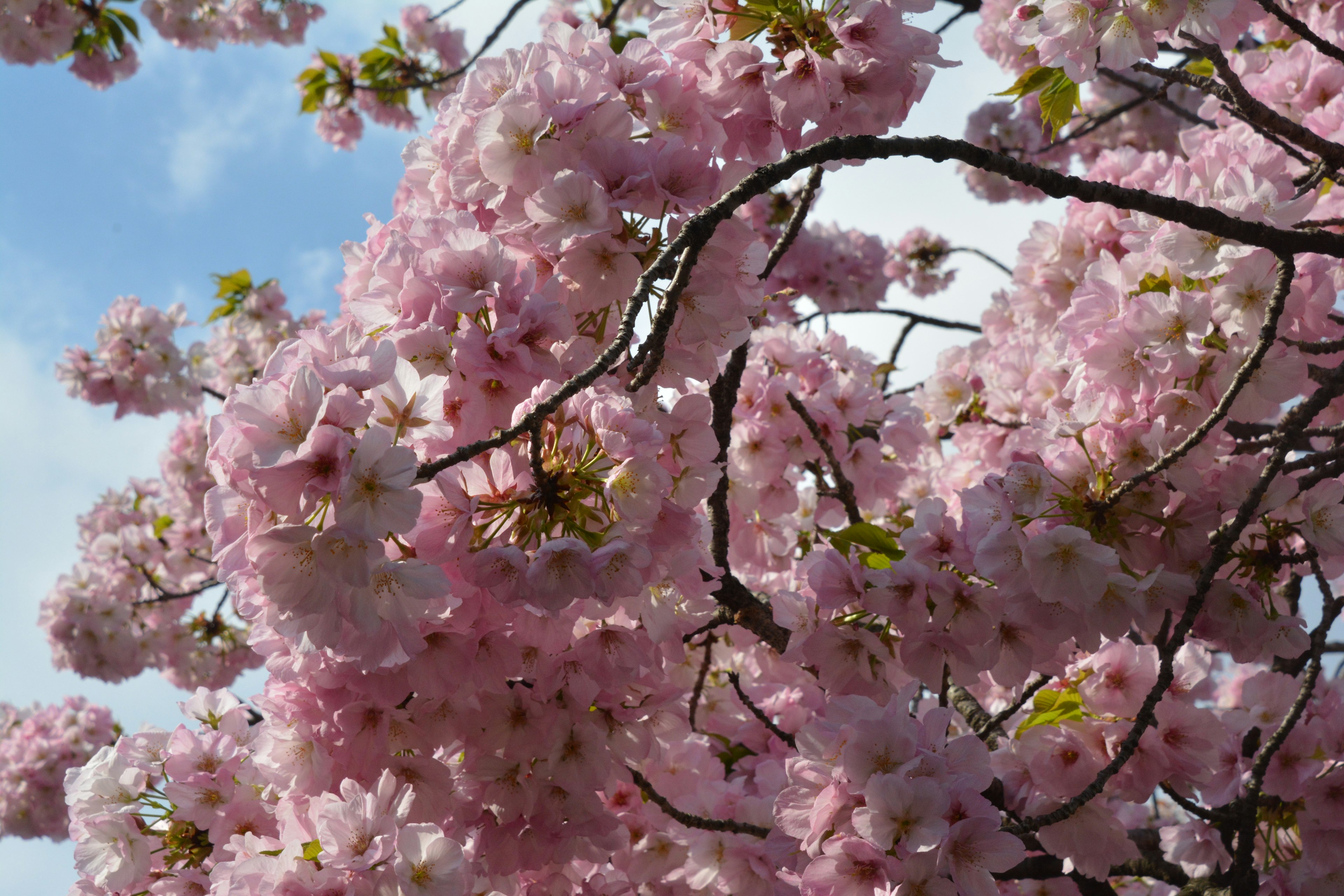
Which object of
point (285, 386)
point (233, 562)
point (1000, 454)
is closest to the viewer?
point (285, 386)

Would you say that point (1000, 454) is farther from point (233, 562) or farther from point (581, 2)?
point (581, 2)

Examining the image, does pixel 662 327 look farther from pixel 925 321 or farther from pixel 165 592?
pixel 165 592

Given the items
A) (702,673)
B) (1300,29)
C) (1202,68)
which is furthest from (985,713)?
(1202,68)

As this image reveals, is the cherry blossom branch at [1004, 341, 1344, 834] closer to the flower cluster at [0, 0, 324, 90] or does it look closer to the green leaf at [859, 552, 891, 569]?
the green leaf at [859, 552, 891, 569]

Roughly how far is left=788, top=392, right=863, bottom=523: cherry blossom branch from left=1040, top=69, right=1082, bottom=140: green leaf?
1.16 metres

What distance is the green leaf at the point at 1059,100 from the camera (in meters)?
2.50

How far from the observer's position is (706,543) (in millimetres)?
2652

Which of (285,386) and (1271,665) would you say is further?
(1271,665)

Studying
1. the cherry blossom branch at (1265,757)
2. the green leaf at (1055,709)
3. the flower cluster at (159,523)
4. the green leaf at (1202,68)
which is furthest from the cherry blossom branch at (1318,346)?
the flower cluster at (159,523)

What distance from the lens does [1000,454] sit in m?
3.40

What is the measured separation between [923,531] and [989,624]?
0.22 metres

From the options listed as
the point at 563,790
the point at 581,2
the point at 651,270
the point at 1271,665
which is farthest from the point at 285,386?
the point at 581,2

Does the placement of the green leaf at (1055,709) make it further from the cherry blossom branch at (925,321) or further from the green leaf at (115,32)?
the green leaf at (115,32)

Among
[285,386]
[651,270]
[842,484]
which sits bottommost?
[285,386]
